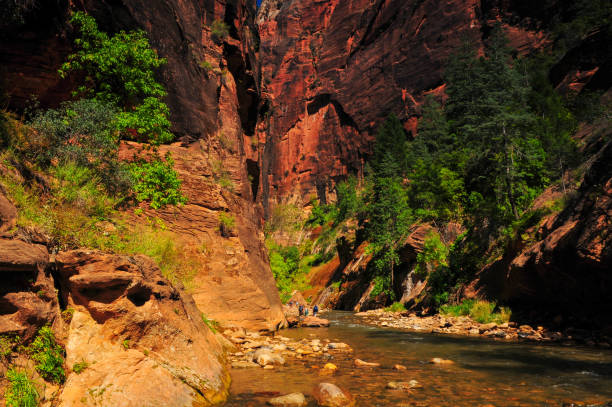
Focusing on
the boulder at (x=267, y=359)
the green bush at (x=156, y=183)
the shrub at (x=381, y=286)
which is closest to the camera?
the boulder at (x=267, y=359)

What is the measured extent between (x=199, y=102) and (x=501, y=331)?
58.3ft

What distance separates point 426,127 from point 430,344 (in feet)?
147

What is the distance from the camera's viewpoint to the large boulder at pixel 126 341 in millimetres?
4777

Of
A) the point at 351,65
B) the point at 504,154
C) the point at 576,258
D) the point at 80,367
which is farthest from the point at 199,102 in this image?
the point at 351,65

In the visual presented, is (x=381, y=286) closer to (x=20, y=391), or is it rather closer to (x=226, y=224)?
(x=226, y=224)

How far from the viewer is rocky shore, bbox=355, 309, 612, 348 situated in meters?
12.1

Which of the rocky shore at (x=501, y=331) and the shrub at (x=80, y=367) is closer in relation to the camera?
the shrub at (x=80, y=367)

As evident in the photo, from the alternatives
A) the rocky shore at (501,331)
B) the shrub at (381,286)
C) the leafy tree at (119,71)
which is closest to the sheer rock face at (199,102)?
the leafy tree at (119,71)

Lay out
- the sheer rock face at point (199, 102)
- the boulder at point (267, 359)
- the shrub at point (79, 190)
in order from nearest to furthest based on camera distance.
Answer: the shrub at point (79, 190) → the boulder at point (267, 359) → the sheer rock face at point (199, 102)

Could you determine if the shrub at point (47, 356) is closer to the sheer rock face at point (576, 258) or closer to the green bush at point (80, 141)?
the green bush at point (80, 141)

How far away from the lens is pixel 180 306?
6922 millimetres

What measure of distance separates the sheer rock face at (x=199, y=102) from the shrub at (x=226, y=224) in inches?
11.0

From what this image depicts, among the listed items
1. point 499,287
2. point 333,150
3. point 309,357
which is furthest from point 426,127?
point 309,357

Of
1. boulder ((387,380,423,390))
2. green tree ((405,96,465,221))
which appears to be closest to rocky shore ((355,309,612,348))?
boulder ((387,380,423,390))
